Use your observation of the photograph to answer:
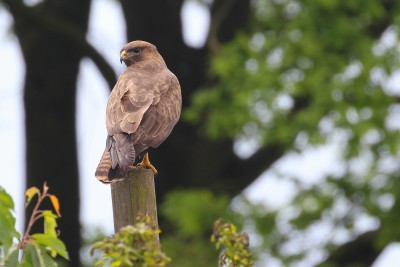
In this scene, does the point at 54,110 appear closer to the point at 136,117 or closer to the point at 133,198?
the point at 136,117

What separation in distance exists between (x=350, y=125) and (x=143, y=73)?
Result: 21.5ft

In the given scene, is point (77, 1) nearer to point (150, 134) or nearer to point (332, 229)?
point (332, 229)

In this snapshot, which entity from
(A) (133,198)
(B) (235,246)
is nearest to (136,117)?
(A) (133,198)

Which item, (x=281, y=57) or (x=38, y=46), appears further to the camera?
(x=38, y=46)

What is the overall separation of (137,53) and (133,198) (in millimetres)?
3162

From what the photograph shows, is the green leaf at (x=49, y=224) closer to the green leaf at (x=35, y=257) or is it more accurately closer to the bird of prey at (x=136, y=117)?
the green leaf at (x=35, y=257)

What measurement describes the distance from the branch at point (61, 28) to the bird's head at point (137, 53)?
6.21 metres

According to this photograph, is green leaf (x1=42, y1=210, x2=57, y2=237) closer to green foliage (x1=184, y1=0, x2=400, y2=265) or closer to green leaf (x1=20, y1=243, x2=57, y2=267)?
green leaf (x1=20, y1=243, x2=57, y2=267)

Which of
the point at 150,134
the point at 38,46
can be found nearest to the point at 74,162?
the point at 38,46

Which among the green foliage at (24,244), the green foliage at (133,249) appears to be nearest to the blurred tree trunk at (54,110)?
the green foliage at (24,244)

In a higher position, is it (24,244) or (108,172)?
(108,172)

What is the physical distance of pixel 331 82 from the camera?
12.8 metres

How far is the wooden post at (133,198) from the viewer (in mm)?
4332

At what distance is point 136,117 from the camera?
18.7ft
